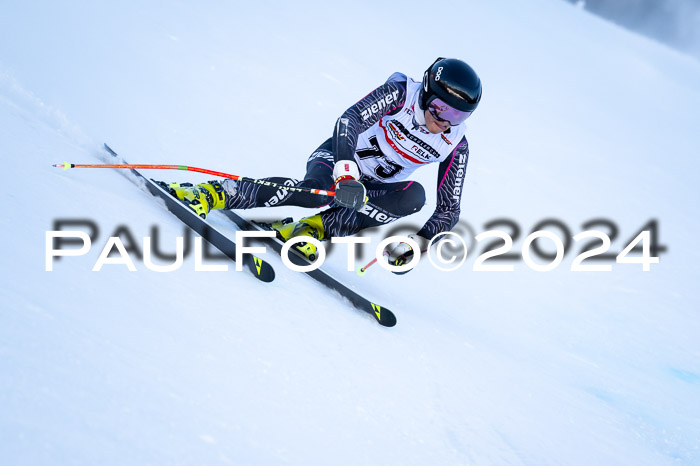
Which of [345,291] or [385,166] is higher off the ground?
[385,166]

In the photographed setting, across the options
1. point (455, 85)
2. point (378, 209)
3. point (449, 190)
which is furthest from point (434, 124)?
point (378, 209)

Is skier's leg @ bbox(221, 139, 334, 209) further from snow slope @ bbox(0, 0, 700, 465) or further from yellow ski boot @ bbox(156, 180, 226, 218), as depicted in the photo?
snow slope @ bbox(0, 0, 700, 465)

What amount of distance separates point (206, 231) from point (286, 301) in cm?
59

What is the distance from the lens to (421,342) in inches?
106

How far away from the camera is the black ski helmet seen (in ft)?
9.28

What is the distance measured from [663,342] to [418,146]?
2469mm

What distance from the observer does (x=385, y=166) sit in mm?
3428

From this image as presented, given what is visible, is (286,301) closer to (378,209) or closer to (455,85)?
(378,209)

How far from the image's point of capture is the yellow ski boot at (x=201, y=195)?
295cm

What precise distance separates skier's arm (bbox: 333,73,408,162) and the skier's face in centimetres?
18

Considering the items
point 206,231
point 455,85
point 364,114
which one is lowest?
point 206,231

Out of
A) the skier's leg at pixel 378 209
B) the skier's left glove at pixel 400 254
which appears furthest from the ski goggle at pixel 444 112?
the skier's left glove at pixel 400 254

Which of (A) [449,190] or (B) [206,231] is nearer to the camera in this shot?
(B) [206,231]

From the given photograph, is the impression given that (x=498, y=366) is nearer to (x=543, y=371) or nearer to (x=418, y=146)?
(x=543, y=371)
